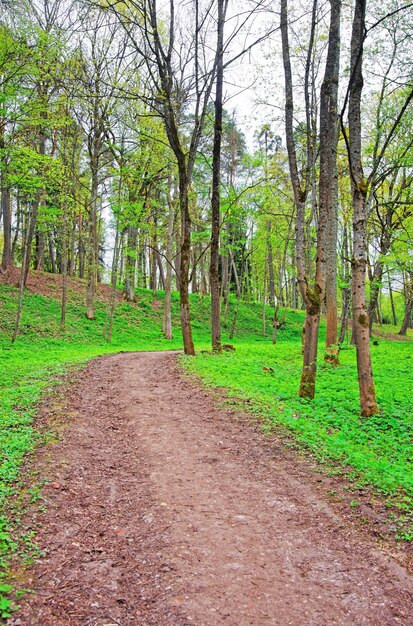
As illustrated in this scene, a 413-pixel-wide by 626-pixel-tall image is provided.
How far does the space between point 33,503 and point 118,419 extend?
336cm

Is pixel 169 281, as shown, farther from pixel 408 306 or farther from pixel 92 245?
pixel 408 306

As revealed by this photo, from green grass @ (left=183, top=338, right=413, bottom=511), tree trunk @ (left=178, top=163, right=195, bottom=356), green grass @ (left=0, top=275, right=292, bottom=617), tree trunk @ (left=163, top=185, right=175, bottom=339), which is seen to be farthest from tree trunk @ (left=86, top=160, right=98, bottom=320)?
green grass @ (left=183, top=338, right=413, bottom=511)

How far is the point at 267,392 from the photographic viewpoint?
948cm

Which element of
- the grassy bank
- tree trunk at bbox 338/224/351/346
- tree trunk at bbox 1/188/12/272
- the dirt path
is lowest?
the dirt path

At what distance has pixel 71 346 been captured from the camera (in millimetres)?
19250

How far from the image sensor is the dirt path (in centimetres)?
297

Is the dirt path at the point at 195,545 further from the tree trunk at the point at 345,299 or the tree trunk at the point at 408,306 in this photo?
the tree trunk at the point at 408,306

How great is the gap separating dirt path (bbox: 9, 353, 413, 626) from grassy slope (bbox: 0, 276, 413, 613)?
646 millimetres

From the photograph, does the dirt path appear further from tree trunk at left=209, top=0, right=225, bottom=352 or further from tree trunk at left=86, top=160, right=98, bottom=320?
tree trunk at left=86, top=160, right=98, bottom=320

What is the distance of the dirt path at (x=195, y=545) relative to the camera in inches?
117

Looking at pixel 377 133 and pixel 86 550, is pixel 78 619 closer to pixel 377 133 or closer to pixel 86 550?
pixel 86 550

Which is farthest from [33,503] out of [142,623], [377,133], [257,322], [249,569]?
[257,322]

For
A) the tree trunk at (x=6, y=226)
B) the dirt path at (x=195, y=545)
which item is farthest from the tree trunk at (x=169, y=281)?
the dirt path at (x=195, y=545)

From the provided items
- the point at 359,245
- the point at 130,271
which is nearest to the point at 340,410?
the point at 359,245
